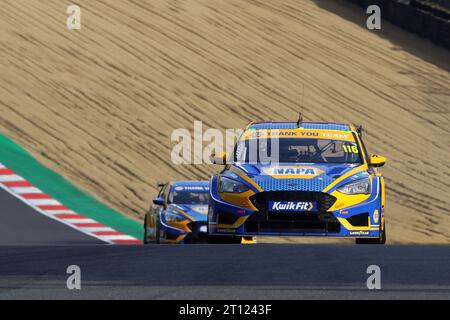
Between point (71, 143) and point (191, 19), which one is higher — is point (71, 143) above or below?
below

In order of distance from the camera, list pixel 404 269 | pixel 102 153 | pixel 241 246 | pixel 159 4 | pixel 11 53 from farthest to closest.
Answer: pixel 159 4, pixel 11 53, pixel 102 153, pixel 241 246, pixel 404 269

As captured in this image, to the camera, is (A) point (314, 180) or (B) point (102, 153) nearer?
(A) point (314, 180)

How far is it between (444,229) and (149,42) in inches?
499

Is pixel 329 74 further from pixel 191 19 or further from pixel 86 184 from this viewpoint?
pixel 86 184

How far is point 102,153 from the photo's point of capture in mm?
30297

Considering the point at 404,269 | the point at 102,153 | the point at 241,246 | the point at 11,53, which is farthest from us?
the point at 11,53

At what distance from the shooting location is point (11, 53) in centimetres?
3406

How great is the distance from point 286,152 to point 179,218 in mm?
5332

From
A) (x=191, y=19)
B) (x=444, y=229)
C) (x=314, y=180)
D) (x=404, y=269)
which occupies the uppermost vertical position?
(x=191, y=19)

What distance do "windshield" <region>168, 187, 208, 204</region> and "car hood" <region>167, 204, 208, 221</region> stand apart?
0.35 m

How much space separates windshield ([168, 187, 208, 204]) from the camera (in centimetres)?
2162

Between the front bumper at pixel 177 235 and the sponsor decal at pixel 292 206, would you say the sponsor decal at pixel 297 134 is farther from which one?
the front bumper at pixel 177 235

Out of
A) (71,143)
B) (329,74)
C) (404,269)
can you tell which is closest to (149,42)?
(329,74)

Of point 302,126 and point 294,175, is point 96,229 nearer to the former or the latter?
point 302,126
